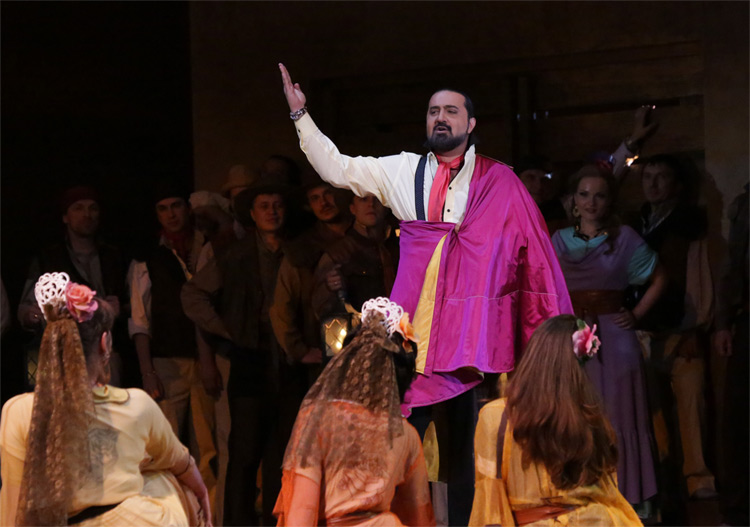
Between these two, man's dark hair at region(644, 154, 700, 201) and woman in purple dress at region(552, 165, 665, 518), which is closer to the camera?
woman in purple dress at region(552, 165, 665, 518)

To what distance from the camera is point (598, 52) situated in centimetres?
610

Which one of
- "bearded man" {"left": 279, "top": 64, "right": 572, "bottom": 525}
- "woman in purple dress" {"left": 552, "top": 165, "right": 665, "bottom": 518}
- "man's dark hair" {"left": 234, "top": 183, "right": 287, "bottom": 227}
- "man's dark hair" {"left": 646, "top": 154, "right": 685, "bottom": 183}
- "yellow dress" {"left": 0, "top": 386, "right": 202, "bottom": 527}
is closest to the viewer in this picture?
"yellow dress" {"left": 0, "top": 386, "right": 202, "bottom": 527}

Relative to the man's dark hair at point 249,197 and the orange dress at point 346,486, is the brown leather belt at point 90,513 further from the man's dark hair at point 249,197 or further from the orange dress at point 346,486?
the man's dark hair at point 249,197

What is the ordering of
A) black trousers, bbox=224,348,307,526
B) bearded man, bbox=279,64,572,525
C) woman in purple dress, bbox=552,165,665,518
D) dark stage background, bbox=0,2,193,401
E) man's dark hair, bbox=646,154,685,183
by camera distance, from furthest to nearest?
dark stage background, bbox=0,2,193,401, black trousers, bbox=224,348,307,526, man's dark hair, bbox=646,154,685,183, woman in purple dress, bbox=552,165,665,518, bearded man, bbox=279,64,572,525

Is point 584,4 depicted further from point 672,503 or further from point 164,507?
point 164,507

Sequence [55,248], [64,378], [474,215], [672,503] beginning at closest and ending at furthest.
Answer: [64,378], [474,215], [672,503], [55,248]

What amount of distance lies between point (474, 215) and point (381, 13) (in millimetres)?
2073

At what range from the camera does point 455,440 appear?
484cm

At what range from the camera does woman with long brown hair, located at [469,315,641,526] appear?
3.68 m

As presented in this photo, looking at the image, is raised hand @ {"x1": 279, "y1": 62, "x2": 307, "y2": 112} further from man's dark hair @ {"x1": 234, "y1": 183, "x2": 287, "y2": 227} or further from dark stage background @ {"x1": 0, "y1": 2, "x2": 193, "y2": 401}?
dark stage background @ {"x1": 0, "y1": 2, "x2": 193, "y2": 401}

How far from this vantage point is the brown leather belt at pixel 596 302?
228 inches

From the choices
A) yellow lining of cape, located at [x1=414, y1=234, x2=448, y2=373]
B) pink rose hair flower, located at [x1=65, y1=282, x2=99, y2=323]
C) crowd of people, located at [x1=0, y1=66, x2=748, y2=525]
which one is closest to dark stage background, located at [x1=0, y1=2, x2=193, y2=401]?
crowd of people, located at [x1=0, y1=66, x2=748, y2=525]

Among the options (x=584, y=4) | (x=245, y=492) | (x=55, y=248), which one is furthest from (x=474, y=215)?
(x=55, y=248)

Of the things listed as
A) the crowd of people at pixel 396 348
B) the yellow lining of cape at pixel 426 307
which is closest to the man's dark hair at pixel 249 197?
the crowd of people at pixel 396 348
